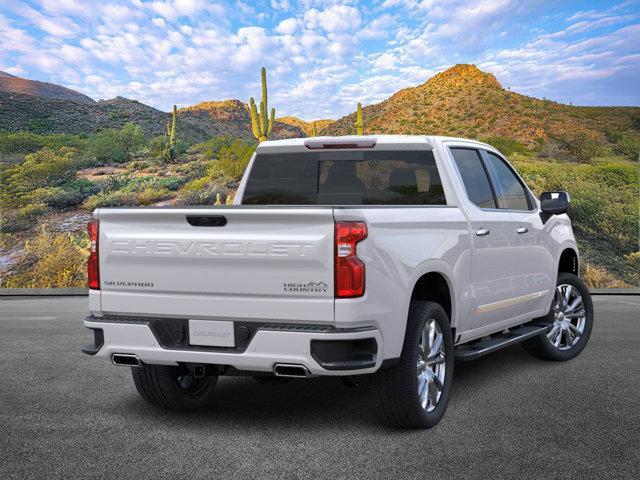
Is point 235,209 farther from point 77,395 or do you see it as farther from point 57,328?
point 57,328

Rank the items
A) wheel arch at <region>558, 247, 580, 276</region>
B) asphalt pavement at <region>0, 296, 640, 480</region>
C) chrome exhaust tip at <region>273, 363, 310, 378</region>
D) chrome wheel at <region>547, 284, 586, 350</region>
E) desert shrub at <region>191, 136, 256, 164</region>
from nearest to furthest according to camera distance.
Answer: asphalt pavement at <region>0, 296, 640, 480</region>
chrome exhaust tip at <region>273, 363, 310, 378</region>
chrome wheel at <region>547, 284, 586, 350</region>
wheel arch at <region>558, 247, 580, 276</region>
desert shrub at <region>191, 136, 256, 164</region>

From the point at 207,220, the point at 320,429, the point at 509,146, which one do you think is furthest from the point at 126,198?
the point at 207,220

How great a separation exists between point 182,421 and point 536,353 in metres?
4.07

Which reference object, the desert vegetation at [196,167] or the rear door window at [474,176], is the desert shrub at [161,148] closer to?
the desert vegetation at [196,167]

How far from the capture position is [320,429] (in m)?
5.88

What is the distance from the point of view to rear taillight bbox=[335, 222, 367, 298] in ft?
16.6

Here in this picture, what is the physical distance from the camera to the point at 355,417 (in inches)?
244

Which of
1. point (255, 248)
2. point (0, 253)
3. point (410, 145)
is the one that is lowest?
point (0, 253)

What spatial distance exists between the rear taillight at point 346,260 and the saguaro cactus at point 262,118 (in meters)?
24.0

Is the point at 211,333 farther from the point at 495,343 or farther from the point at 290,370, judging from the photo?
the point at 495,343

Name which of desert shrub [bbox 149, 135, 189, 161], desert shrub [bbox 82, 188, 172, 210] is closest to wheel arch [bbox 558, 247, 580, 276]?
desert shrub [bbox 82, 188, 172, 210]

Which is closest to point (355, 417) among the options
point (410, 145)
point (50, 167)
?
point (410, 145)

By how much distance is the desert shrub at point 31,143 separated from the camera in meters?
42.2

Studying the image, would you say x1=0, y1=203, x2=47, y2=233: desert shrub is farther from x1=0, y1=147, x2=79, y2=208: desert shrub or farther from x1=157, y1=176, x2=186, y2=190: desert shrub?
x1=157, y1=176, x2=186, y2=190: desert shrub
